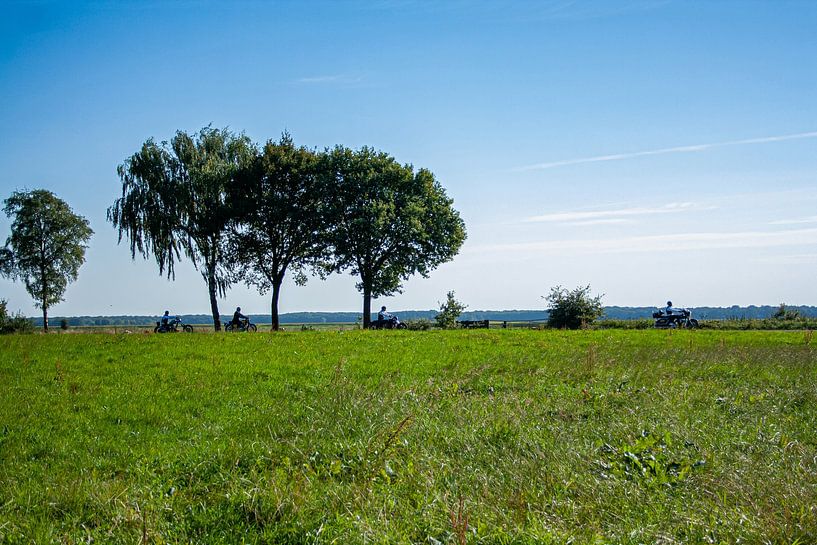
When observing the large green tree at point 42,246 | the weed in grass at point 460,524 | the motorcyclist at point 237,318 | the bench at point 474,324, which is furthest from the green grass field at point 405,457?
the large green tree at point 42,246

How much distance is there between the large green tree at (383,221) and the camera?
46.5 m

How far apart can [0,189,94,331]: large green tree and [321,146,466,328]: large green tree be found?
36.0 metres

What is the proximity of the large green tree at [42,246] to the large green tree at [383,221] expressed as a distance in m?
36.0

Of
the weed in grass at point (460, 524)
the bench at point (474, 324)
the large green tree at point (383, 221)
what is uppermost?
the large green tree at point (383, 221)

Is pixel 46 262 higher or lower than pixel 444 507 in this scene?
higher

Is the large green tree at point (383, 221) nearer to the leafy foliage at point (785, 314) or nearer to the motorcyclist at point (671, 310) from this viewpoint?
the motorcyclist at point (671, 310)

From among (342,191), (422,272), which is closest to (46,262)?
(342,191)

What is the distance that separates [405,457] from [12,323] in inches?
1962

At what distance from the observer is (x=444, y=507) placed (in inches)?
242

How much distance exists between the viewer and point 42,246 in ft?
220

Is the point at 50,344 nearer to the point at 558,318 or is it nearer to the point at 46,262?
the point at 558,318

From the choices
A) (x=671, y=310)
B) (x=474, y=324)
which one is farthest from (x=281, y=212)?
(x=671, y=310)

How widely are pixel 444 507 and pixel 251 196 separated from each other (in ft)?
146

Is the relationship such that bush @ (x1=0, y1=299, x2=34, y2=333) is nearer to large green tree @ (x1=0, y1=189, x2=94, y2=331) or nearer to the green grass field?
large green tree @ (x1=0, y1=189, x2=94, y2=331)
